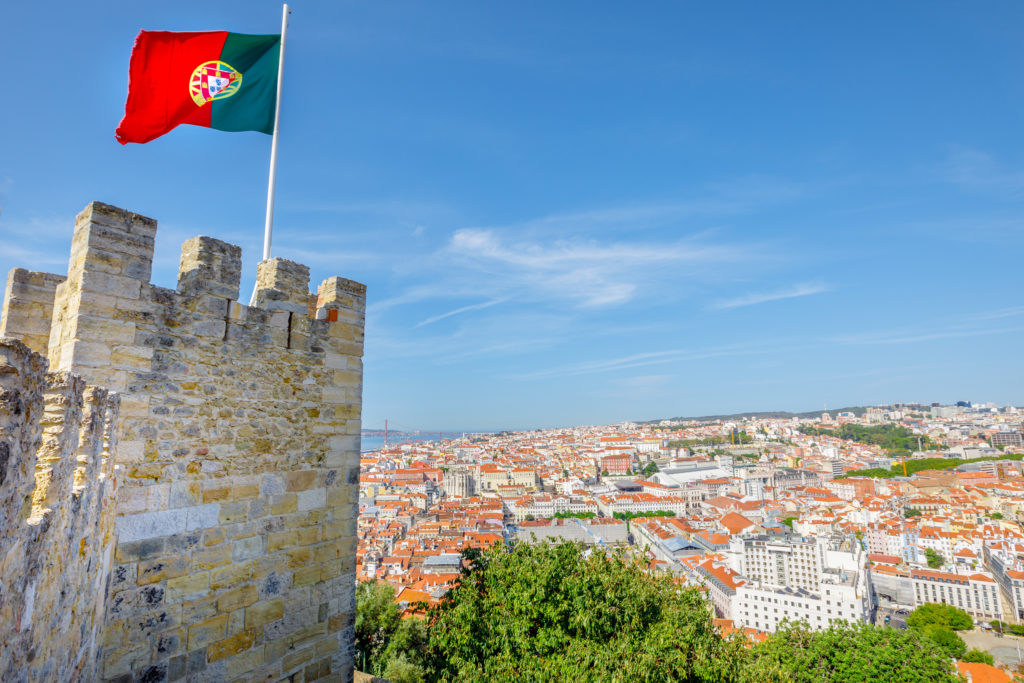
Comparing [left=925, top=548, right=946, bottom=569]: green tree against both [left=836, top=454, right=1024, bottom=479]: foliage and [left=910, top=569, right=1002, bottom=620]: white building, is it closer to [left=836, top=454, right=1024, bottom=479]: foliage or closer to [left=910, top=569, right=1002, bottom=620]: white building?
[left=910, top=569, right=1002, bottom=620]: white building

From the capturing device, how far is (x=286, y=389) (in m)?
4.55

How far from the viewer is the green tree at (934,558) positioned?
189 feet

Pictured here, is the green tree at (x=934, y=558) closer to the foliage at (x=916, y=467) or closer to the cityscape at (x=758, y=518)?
the cityscape at (x=758, y=518)

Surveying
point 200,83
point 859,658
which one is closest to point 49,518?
point 200,83

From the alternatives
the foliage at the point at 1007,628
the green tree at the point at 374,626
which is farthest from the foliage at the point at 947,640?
the green tree at the point at 374,626

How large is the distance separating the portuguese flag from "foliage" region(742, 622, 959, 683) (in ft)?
63.2

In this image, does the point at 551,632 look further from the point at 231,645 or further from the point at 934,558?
the point at 934,558

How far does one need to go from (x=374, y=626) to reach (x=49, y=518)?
1312 cm

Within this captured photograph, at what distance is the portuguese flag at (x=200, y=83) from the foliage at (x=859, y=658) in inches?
759

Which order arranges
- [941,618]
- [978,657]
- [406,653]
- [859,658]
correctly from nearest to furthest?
[406,653] < [859,658] < [978,657] < [941,618]

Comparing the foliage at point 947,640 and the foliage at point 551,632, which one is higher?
the foliage at point 551,632

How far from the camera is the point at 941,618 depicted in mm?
42719

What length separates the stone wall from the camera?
1395 millimetres

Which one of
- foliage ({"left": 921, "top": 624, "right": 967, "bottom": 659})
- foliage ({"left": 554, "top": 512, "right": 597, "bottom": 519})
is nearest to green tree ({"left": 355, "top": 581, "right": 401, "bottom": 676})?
foliage ({"left": 921, "top": 624, "right": 967, "bottom": 659})
